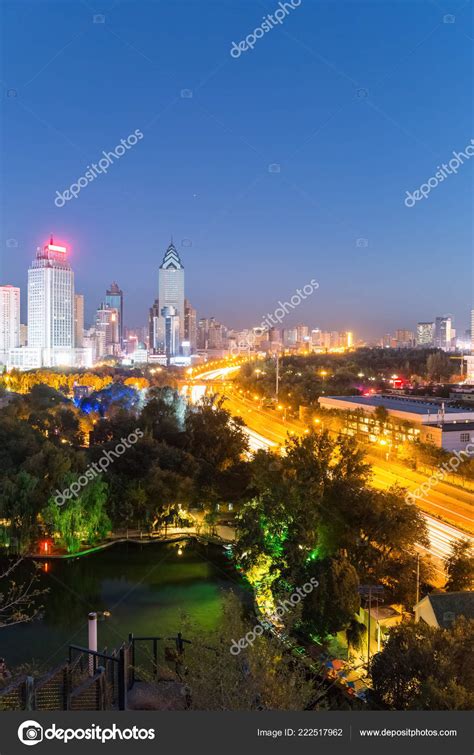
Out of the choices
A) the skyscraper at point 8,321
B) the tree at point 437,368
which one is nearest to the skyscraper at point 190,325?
the skyscraper at point 8,321

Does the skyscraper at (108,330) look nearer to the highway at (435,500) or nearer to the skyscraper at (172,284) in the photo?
the skyscraper at (172,284)

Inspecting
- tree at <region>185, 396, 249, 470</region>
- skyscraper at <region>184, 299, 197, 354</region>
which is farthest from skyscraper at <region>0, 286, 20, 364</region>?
tree at <region>185, 396, 249, 470</region>

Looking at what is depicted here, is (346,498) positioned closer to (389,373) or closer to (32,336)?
(389,373)

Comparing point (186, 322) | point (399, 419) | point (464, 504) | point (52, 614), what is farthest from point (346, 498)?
point (186, 322)

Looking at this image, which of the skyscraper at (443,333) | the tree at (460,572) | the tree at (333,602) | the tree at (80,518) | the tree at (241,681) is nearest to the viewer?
the tree at (241,681)

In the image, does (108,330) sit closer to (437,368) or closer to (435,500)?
(437,368)

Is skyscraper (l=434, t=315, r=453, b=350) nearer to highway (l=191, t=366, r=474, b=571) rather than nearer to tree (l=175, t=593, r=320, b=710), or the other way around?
highway (l=191, t=366, r=474, b=571)
